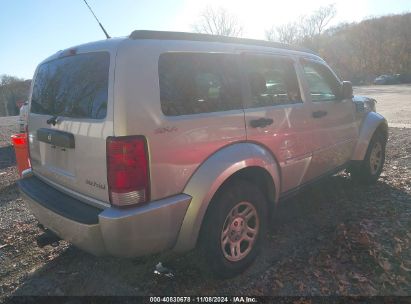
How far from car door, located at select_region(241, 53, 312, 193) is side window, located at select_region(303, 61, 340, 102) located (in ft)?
0.98

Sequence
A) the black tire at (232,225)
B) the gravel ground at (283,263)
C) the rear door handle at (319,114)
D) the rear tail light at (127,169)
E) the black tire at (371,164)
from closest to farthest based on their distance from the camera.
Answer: the rear tail light at (127,169)
the black tire at (232,225)
the gravel ground at (283,263)
the rear door handle at (319,114)
the black tire at (371,164)

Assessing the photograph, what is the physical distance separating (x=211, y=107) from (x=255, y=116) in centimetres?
49

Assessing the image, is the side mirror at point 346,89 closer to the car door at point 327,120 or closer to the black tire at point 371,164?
the car door at point 327,120

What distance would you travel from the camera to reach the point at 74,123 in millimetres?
2586

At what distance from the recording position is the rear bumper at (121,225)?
7.45 ft

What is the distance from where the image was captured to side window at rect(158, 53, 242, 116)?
2.46 metres

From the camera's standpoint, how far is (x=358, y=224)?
3846 mm

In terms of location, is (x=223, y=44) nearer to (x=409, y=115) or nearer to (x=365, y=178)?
(x=365, y=178)

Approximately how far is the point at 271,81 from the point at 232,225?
1.44 metres

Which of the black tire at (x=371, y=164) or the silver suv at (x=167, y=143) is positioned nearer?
the silver suv at (x=167, y=143)

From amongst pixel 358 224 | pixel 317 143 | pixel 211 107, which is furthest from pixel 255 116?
pixel 358 224

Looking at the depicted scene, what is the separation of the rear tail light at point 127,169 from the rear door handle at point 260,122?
109 cm

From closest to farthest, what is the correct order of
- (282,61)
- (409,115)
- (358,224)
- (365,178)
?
(282,61), (358,224), (365,178), (409,115)

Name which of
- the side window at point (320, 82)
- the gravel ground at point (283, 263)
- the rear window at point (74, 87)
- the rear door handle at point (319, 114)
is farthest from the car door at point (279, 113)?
the rear window at point (74, 87)
